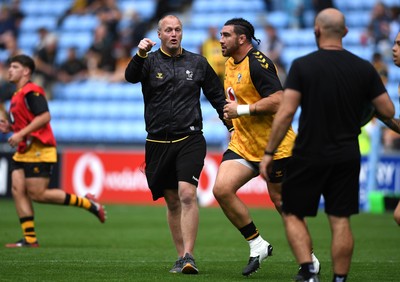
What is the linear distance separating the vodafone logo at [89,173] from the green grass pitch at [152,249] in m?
1.64

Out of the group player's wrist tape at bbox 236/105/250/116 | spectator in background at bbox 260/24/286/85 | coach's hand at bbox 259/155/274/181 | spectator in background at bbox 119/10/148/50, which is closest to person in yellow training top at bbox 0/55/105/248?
player's wrist tape at bbox 236/105/250/116

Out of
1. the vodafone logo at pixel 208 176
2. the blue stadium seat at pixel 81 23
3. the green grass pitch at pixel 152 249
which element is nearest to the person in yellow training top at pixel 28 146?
the green grass pitch at pixel 152 249

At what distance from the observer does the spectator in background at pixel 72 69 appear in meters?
26.1

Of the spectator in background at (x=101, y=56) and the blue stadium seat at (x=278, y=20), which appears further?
the spectator in background at (x=101, y=56)

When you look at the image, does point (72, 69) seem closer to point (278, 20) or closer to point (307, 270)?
point (278, 20)

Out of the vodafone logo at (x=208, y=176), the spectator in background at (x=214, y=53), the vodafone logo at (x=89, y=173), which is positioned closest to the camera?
the vodafone logo at (x=208, y=176)

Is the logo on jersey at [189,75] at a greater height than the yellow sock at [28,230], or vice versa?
the logo on jersey at [189,75]

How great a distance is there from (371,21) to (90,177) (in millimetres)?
7416

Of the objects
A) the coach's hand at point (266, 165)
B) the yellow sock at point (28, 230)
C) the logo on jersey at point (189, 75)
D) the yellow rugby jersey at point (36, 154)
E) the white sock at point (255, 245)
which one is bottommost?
the yellow sock at point (28, 230)

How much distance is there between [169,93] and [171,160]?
689 mm

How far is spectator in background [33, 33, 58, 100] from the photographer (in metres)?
25.9

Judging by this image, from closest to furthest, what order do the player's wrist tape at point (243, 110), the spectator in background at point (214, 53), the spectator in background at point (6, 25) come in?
the player's wrist tape at point (243, 110) → the spectator in background at point (214, 53) → the spectator in background at point (6, 25)

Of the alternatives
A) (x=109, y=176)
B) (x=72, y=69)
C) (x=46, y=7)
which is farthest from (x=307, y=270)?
(x=46, y=7)

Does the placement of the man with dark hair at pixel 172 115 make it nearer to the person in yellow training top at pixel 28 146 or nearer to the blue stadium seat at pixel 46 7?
the person in yellow training top at pixel 28 146
